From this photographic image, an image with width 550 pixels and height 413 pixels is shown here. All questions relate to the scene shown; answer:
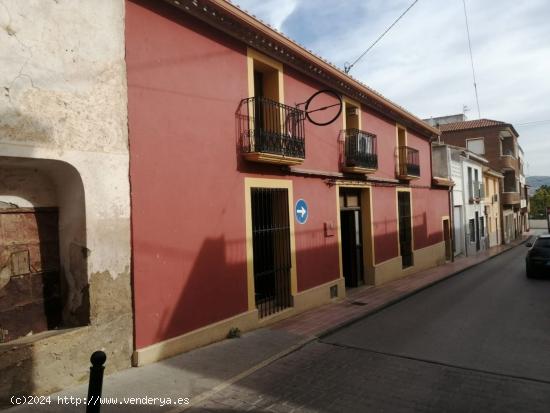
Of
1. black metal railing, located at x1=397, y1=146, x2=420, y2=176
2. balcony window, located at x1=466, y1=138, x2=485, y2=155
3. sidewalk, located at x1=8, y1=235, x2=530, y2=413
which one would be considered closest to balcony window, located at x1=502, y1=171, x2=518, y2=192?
balcony window, located at x1=466, y1=138, x2=485, y2=155

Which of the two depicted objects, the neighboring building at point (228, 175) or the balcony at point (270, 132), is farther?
the balcony at point (270, 132)

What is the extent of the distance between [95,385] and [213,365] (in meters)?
2.83

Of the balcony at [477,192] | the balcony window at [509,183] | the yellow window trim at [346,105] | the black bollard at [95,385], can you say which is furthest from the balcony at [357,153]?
the balcony window at [509,183]

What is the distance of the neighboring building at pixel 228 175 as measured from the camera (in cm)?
586

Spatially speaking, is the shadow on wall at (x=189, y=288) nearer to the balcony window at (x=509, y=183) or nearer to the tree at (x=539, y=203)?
the balcony window at (x=509, y=183)

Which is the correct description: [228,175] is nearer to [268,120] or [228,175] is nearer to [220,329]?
[268,120]

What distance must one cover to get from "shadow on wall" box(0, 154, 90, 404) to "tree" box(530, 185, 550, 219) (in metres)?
70.7

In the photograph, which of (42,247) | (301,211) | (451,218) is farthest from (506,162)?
(42,247)

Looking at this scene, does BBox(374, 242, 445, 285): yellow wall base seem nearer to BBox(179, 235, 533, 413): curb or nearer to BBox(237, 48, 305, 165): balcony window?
BBox(179, 235, 533, 413): curb

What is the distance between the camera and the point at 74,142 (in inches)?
196

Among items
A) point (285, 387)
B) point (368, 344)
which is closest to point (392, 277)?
point (368, 344)

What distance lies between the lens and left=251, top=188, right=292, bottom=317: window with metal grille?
8.56 meters

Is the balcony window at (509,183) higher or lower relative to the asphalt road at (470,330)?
higher

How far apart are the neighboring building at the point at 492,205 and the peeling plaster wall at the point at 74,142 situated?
2820 cm
